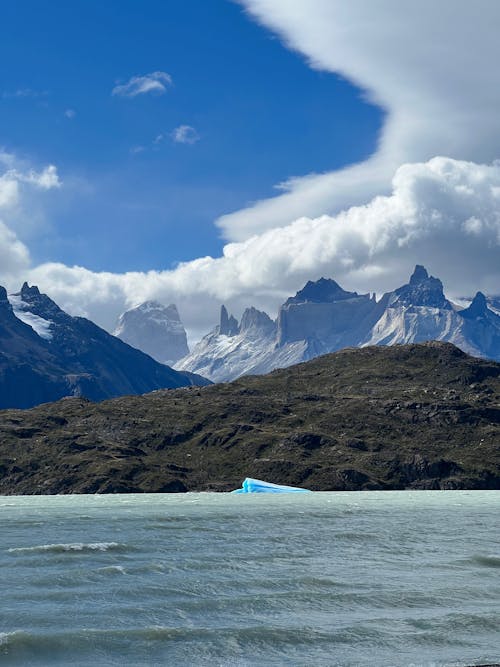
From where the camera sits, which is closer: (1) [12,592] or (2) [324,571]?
(1) [12,592]

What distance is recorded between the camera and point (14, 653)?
154ft

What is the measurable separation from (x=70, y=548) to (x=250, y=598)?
36.6 meters

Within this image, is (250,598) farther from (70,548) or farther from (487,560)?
(70,548)

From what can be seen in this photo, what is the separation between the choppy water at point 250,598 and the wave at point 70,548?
1.28 ft

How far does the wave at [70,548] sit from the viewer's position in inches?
3598

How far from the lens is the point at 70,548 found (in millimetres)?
93062

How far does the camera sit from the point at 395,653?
4650 centimetres

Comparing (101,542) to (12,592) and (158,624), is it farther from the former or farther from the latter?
(158,624)

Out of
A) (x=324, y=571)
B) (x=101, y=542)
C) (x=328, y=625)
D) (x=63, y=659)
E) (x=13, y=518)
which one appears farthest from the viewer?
(x=13, y=518)

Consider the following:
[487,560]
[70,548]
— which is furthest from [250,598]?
[70,548]

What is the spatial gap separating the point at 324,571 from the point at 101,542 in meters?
36.1

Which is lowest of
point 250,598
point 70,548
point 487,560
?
point 70,548

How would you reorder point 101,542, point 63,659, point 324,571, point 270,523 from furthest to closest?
point 270,523 → point 101,542 → point 324,571 → point 63,659

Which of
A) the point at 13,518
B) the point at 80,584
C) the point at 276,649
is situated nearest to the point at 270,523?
the point at 13,518
